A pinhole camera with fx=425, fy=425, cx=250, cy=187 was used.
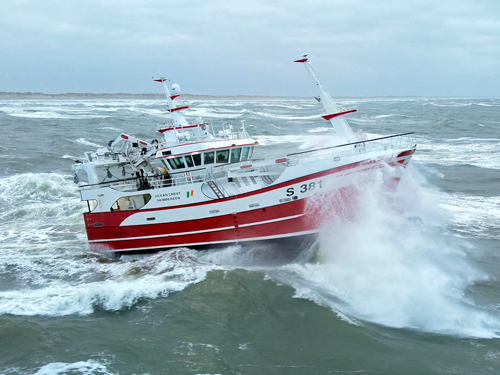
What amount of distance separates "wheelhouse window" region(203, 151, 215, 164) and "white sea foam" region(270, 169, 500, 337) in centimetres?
441

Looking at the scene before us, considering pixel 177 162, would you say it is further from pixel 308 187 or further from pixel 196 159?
pixel 308 187

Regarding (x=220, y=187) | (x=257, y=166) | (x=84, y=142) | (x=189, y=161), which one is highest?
(x=84, y=142)

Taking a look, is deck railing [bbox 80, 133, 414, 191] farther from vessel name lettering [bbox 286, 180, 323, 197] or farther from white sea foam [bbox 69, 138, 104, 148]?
Result: white sea foam [bbox 69, 138, 104, 148]

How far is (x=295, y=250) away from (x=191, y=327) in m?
4.74

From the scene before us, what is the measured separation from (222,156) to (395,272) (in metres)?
6.54

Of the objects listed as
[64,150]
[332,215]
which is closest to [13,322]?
[332,215]

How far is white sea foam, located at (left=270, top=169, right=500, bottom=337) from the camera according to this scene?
9.49m

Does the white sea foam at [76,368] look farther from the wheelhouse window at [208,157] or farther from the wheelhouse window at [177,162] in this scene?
the wheelhouse window at [208,157]

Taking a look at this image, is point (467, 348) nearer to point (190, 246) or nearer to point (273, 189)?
point (273, 189)

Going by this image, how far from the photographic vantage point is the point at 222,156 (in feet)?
46.6

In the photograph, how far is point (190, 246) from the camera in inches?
545

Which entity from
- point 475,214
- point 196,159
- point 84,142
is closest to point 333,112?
point 196,159

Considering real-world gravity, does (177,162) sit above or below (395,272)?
above

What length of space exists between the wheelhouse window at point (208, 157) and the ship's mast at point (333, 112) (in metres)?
3.87
